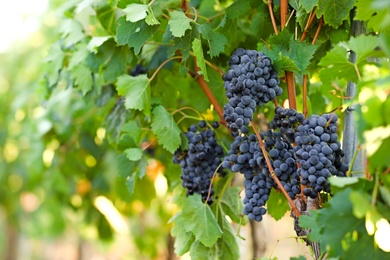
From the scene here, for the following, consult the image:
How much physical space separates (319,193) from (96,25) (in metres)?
1.19

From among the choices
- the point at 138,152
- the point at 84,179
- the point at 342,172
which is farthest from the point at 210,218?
the point at 84,179

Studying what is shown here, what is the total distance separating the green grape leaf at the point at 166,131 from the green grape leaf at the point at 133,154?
0.28ft

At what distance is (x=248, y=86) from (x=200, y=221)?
46 centimetres

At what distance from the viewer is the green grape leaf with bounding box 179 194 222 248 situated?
1.66m

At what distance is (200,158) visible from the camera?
1710mm

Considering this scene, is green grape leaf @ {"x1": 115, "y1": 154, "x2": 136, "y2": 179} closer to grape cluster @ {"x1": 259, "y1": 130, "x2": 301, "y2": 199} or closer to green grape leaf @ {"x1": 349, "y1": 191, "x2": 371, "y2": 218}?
grape cluster @ {"x1": 259, "y1": 130, "x2": 301, "y2": 199}

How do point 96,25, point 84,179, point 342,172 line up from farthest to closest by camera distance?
point 84,179
point 96,25
point 342,172

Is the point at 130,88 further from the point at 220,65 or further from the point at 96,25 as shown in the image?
the point at 96,25

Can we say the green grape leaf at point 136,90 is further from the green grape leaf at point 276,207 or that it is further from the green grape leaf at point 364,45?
the green grape leaf at point 364,45

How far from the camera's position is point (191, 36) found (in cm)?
160

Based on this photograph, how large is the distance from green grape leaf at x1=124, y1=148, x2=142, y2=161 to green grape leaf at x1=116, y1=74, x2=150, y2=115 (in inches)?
4.9

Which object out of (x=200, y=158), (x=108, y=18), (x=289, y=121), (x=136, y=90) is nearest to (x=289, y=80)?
(x=289, y=121)

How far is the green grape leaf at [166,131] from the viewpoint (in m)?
1.71

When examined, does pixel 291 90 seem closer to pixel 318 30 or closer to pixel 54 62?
pixel 318 30
